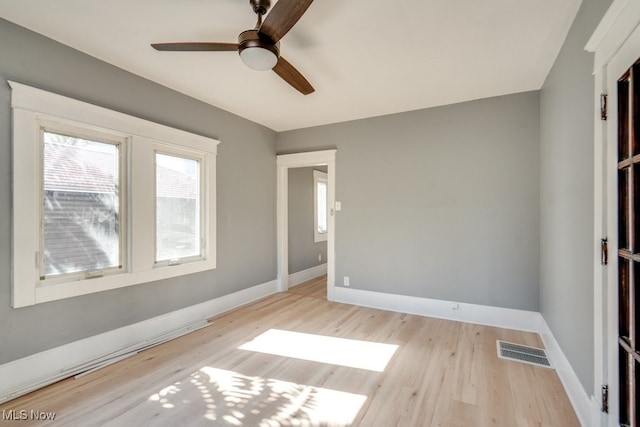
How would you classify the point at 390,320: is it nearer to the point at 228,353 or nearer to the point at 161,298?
the point at 228,353

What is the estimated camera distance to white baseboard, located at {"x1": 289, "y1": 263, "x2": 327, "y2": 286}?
5070mm

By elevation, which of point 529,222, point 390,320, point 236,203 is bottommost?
point 390,320

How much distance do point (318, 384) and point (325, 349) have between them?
57cm

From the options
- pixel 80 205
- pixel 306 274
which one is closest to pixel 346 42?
pixel 80 205

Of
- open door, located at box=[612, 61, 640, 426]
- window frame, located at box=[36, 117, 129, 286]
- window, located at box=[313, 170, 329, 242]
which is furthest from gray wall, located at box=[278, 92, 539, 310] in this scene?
window frame, located at box=[36, 117, 129, 286]

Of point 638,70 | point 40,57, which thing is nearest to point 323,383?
point 638,70

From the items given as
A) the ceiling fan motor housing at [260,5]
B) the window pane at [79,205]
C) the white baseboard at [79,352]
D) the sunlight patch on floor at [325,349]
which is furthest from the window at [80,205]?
the ceiling fan motor housing at [260,5]

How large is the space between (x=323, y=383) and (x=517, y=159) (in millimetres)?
3068

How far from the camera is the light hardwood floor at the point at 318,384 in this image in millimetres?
1809

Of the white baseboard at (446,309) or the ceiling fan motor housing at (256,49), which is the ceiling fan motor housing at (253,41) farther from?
the white baseboard at (446,309)

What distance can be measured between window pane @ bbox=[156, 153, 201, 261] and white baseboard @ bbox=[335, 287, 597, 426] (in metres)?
2.19

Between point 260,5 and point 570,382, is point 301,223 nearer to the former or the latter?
point 260,5

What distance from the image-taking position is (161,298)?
2992mm

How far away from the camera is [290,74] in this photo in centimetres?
214
